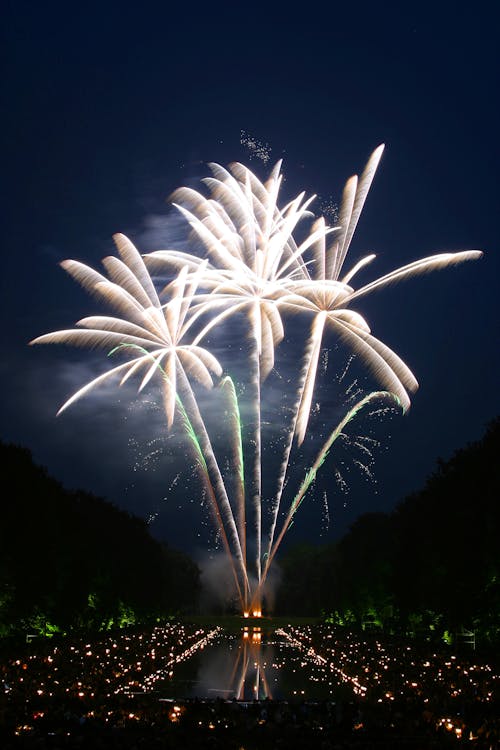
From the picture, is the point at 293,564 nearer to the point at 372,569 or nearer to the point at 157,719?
the point at 372,569

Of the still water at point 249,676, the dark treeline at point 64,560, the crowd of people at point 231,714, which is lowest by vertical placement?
the crowd of people at point 231,714

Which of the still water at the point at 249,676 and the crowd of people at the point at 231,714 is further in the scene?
the still water at the point at 249,676

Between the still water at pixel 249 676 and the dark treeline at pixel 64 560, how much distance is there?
9.47 metres

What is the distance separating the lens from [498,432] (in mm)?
49312

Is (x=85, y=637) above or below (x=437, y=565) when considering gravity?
below

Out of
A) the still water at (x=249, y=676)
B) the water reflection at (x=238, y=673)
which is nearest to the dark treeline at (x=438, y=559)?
the still water at (x=249, y=676)

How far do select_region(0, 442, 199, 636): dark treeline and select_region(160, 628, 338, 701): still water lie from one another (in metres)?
9.47

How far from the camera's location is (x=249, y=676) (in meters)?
36.8

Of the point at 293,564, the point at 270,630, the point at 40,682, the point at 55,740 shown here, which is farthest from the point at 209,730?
the point at 293,564

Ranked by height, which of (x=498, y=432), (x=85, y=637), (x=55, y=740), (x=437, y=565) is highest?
(x=498, y=432)

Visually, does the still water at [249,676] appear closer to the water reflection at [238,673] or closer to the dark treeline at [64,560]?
the water reflection at [238,673]

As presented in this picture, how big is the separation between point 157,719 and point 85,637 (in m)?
37.6

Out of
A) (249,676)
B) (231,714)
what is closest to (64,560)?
(249,676)

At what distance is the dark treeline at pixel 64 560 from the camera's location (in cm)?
4859
